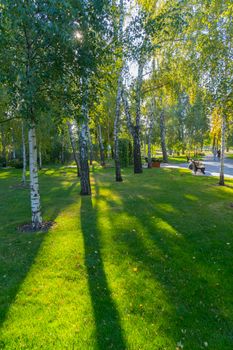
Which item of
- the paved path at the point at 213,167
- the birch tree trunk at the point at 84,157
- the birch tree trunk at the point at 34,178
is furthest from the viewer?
the paved path at the point at 213,167

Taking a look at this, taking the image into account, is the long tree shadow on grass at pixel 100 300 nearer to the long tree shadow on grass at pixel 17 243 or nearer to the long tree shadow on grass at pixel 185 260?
the long tree shadow on grass at pixel 185 260

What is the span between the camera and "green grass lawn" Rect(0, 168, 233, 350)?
10.4 feet

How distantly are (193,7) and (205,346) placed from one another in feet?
36.7

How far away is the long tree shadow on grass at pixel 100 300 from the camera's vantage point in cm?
307

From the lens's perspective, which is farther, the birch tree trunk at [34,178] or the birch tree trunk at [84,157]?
the birch tree trunk at [84,157]

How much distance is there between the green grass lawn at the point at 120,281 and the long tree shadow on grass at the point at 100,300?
1cm

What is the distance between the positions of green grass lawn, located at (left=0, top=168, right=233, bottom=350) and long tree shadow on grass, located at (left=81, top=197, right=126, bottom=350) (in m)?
0.01

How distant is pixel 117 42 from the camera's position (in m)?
6.56

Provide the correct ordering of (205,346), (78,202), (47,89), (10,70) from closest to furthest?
(205,346)
(10,70)
(47,89)
(78,202)

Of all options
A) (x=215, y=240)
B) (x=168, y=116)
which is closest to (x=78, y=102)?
(x=215, y=240)

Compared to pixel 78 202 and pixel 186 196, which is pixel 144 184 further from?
pixel 78 202

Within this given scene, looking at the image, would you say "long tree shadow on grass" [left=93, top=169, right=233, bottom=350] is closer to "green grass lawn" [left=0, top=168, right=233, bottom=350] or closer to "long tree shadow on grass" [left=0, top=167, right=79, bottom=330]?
"green grass lawn" [left=0, top=168, right=233, bottom=350]

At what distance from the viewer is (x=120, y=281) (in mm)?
4277

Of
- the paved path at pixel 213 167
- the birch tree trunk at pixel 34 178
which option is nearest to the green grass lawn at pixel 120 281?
the birch tree trunk at pixel 34 178
